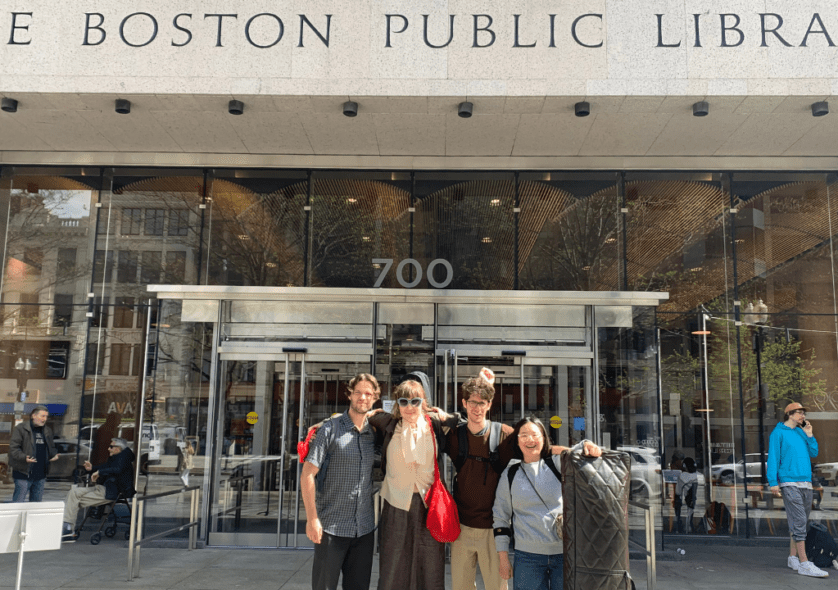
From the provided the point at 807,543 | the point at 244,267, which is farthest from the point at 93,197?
the point at 807,543

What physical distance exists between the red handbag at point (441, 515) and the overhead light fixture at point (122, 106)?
6404mm

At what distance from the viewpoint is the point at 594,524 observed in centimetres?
461

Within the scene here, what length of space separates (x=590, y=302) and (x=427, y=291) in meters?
2.23

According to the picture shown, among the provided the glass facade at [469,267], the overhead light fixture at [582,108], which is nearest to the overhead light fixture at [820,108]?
the glass facade at [469,267]

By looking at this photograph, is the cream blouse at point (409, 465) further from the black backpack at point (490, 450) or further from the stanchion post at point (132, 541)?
the stanchion post at point (132, 541)

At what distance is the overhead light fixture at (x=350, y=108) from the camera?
333 inches

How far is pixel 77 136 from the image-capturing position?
385 inches

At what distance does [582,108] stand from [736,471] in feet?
18.7

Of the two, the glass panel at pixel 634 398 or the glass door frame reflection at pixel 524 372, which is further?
the glass door frame reflection at pixel 524 372

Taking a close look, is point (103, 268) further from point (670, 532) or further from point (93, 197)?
point (670, 532)

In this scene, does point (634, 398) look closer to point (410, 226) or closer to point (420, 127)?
point (410, 226)

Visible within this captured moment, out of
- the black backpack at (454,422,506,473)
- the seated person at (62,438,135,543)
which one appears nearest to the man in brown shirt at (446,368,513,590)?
the black backpack at (454,422,506,473)

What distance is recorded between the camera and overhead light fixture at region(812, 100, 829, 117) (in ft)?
27.0

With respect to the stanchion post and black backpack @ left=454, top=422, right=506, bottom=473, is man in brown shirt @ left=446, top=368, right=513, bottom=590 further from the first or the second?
the stanchion post
